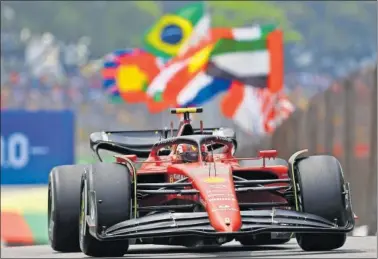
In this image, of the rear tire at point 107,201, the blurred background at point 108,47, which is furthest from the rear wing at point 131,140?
the blurred background at point 108,47

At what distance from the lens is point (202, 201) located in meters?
12.1

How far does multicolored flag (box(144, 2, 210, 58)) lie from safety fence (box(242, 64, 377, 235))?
28.0 m

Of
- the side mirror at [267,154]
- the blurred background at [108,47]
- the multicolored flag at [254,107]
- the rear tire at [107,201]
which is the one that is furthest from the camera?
the blurred background at [108,47]

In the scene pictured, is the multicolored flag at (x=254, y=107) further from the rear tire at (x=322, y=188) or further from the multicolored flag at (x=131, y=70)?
the rear tire at (x=322, y=188)

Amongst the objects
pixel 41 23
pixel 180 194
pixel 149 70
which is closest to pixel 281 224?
pixel 180 194

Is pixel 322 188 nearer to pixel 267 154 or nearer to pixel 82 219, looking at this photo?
pixel 267 154

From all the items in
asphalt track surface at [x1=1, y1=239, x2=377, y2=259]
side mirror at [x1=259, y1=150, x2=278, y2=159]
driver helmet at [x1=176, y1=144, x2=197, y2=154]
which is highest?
driver helmet at [x1=176, y1=144, x2=197, y2=154]

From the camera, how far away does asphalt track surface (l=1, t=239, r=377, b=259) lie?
12125 millimetres

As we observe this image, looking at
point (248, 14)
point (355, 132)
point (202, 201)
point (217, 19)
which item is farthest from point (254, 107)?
point (248, 14)

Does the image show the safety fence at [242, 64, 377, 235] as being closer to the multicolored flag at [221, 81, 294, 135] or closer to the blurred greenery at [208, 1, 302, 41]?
the multicolored flag at [221, 81, 294, 135]

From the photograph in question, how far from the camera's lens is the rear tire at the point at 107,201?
1209cm

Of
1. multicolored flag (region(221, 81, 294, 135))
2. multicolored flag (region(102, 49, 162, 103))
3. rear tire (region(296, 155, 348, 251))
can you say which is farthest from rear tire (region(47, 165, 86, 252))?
multicolored flag (region(102, 49, 162, 103))

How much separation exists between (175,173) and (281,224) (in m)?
1.26

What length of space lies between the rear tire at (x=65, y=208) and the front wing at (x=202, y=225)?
1478 mm
